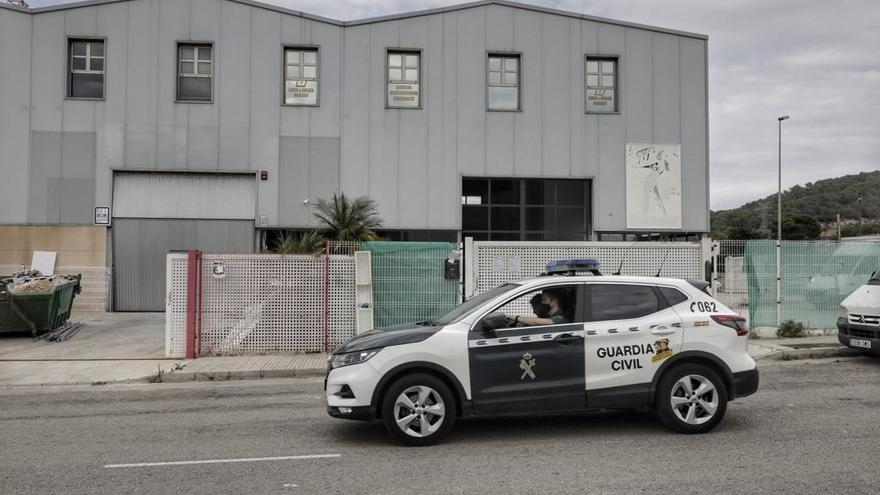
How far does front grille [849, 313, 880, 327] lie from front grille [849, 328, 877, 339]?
13 centimetres

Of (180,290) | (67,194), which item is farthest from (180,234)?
(180,290)

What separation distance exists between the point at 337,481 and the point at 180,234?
→ 18.0 metres

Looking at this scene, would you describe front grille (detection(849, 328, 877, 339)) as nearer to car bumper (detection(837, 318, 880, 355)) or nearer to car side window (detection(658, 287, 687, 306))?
car bumper (detection(837, 318, 880, 355))

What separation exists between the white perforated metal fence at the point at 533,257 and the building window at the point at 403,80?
10.5 metres

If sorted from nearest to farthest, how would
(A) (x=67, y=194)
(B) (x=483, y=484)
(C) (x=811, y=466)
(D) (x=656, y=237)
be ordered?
(B) (x=483, y=484)
(C) (x=811, y=466)
(A) (x=67, y=194)
(D) (x=656, y=237)

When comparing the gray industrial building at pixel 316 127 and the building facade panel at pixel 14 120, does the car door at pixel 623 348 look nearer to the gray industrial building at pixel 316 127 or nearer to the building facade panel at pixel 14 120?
the gray industrial building at pixel 316 127

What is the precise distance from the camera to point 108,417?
8.02 meters

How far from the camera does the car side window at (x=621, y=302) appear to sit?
6691 mm

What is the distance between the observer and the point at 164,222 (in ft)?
70.0

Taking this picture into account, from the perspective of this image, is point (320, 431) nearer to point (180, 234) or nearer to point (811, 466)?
point (811, 466)

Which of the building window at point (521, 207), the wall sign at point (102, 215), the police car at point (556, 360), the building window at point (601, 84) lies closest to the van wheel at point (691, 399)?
the police car at point (556, 360)

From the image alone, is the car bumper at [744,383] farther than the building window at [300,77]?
No

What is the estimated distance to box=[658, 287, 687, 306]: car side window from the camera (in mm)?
6836

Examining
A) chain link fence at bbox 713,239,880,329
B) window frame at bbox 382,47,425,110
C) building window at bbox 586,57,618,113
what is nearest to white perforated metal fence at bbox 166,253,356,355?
chain link fence at bbox 713,239,880,329
